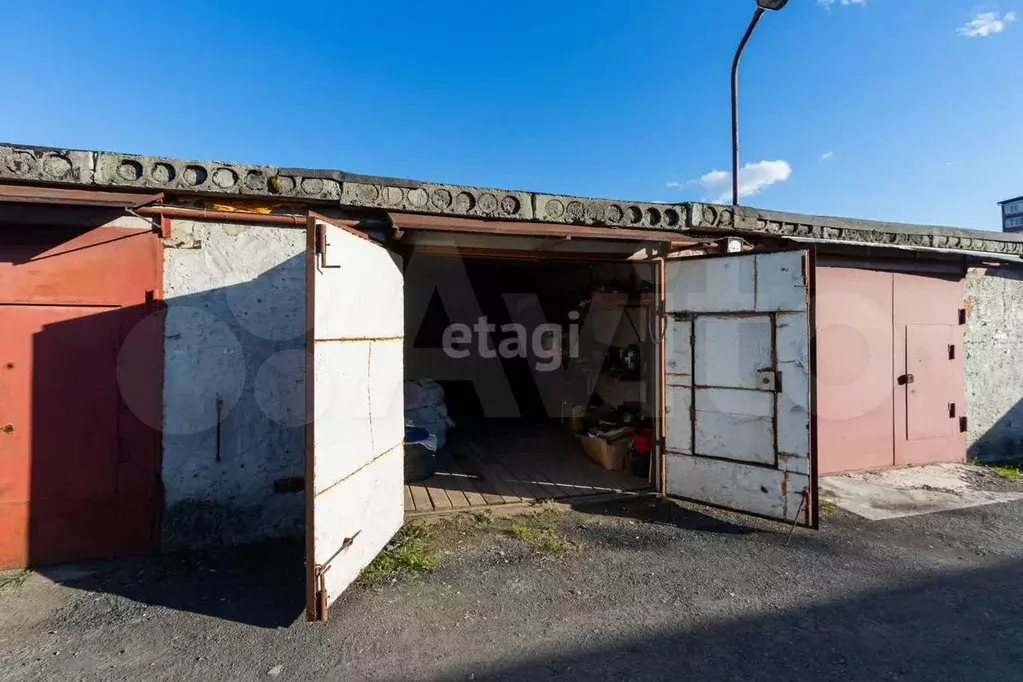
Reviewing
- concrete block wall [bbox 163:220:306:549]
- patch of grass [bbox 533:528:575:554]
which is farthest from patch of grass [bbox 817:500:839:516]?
concrete block wall [bbox 163:220:306:549]

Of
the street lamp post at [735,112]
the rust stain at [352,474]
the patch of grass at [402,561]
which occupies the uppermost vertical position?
the street lamp post at [735,112]

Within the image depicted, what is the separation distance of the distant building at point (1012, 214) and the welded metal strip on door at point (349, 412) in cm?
1773

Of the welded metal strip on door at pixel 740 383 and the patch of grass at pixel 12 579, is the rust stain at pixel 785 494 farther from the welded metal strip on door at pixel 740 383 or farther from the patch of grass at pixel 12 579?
the patch of grass at pixel 12 579

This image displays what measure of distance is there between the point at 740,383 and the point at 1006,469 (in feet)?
15.3

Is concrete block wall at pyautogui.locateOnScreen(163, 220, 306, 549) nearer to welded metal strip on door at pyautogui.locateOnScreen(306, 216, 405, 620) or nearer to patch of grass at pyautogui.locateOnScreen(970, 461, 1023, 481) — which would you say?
welded metal strip on door at pyautogui.locateOnScreen(306, 216, 405, 620)

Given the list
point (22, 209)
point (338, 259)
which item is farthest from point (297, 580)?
point (22, 209)

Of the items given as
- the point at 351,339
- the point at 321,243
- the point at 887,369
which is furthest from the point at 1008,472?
the point at 321,243

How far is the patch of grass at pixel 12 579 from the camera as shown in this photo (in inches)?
135

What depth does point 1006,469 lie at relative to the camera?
634 centimetres

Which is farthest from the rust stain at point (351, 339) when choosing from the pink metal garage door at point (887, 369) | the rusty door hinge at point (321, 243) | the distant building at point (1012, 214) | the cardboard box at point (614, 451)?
the distant building at point (1012, 214)

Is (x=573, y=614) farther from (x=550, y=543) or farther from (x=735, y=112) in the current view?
(x=735, y=112)

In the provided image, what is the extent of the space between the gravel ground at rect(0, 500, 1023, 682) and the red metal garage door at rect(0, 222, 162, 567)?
34 cm

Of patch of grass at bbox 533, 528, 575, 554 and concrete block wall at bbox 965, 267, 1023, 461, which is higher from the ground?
concrete block wall at bbox 965, 267, 1023, 461

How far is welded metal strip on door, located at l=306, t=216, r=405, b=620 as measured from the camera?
2.92 meters
